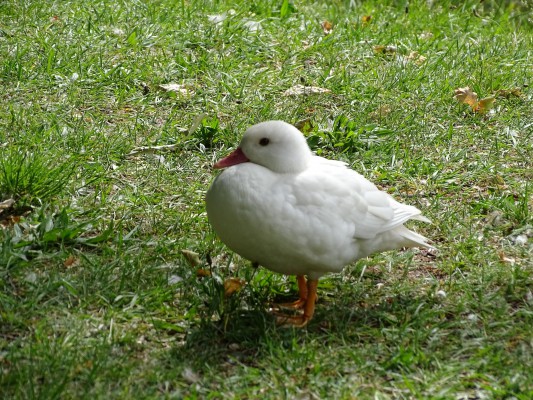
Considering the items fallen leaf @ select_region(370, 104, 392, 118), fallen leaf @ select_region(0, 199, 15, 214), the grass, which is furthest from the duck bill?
fallen leaf @ select_region(370, 104, 392, 118)

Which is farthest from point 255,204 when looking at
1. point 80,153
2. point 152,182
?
point 80,153

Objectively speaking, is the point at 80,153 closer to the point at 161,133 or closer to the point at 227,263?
the point at 161,133

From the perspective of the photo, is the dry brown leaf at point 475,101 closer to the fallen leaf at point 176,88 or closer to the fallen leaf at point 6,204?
the fallen leaf at point 176,88

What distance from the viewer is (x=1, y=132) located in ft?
17.8

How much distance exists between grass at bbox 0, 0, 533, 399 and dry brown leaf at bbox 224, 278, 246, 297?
4 centimetres

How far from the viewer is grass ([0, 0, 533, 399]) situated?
12.0 feet

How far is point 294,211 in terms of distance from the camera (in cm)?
373

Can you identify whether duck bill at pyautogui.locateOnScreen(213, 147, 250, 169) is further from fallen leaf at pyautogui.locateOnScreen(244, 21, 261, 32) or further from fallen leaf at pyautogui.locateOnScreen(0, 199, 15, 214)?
fallen leaf at pyautogui.locateOnScreen(244, 21, 261, 32)

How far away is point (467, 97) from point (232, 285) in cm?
276

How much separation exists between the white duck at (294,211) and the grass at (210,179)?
0.30 metres

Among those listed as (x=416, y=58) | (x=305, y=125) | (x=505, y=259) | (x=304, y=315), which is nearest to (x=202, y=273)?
(x=304, y=315)

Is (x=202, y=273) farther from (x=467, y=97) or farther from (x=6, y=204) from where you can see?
(x=467, y=97)

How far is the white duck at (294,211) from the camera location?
3.70 meters

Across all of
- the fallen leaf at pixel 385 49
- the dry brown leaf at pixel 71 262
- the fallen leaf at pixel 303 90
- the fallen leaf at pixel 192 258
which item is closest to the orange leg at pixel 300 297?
the fallen leaf at pixel 192 258
